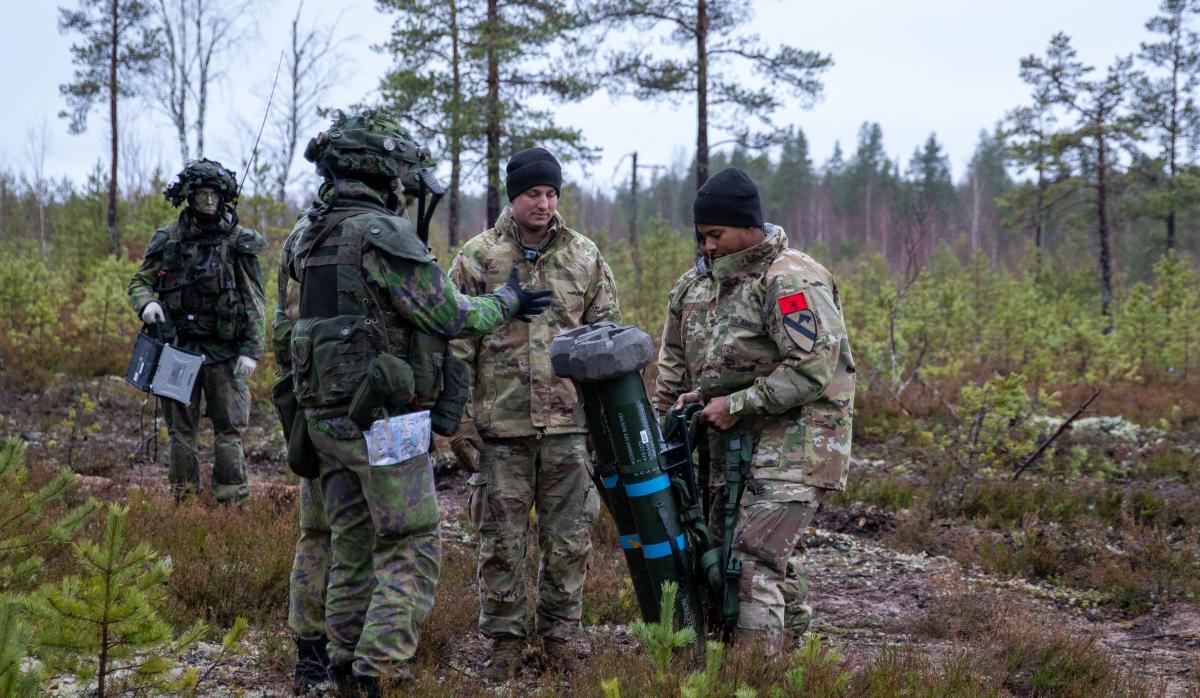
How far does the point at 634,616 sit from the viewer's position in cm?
516

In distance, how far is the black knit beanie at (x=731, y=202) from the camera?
3775mm

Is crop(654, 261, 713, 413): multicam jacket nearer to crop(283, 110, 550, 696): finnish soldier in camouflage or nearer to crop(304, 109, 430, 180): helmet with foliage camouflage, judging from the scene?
crop(283, 110, 550, 696): finnish soldier in camouflage

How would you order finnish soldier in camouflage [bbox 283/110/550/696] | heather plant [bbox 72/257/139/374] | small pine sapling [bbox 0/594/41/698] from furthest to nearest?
heather plant [bbox 72/257/139/374], finnish soldier in camouflage [bbox 283/110/550/696], small pine sapling [bbox 0/594/41/698]

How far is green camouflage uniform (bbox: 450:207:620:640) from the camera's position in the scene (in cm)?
420

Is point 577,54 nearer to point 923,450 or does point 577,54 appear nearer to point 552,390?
point 923,450

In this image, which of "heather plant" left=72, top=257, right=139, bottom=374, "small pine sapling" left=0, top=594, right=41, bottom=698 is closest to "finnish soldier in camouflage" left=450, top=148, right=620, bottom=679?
"small pine sapling" left=0, top=594, right=41, bottom=698

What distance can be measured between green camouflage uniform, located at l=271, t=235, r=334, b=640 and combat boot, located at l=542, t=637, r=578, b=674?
106 centimetres

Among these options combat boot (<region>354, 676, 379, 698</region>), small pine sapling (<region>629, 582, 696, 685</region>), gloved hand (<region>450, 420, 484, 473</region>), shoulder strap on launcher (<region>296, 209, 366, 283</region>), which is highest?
shoulder strap on launcher (<region>296, 209, 366, 283</region>)

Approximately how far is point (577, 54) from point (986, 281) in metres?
20.1

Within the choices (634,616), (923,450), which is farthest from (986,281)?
(634,616)

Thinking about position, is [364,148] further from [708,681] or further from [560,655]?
[560,655]

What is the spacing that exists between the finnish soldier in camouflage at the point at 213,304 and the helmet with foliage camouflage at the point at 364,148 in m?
3.46

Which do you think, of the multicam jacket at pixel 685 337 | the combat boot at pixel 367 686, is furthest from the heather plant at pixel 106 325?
the combat boot at pixel 367 686

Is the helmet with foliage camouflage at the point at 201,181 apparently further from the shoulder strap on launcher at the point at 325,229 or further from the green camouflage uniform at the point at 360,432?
the green camouflage uniform at the point at 360,432
